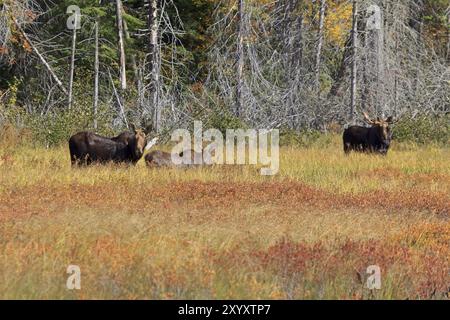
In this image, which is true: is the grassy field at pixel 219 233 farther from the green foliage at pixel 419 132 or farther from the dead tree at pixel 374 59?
the dead tree at pixel 374 59

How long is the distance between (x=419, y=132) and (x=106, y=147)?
12.0 meters

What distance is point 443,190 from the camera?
14922 mm

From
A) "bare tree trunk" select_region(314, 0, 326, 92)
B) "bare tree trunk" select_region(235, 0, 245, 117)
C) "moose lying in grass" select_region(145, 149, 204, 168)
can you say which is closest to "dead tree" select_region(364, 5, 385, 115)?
"bare tree trunk" select_region(314, 0, 326, 92)

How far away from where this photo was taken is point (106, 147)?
18.0 metres

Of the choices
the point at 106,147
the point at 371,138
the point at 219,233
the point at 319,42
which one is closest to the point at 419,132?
the point at 371,138

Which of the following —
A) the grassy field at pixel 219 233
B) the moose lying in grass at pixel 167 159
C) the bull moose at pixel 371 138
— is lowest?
the grassy field at pixel 219 233

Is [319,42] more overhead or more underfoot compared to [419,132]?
more overhead

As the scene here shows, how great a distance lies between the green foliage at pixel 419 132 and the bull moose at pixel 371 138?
2670mm

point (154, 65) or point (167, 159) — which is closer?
point (167, 159)

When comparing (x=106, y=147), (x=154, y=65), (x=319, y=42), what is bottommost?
(x=106, y=147)

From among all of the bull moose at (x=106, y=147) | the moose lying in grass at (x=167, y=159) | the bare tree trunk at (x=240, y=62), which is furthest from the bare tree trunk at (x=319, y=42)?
the bull moose at (x=106, y=147)

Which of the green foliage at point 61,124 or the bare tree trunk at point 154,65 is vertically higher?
the bare tree trunk at point 154,65

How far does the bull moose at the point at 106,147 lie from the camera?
17828 millimetres

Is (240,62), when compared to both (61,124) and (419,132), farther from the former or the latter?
(61,124)
